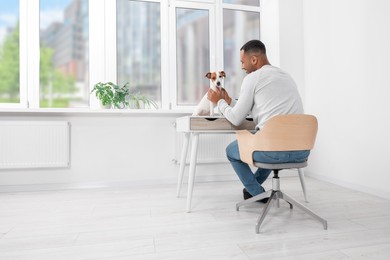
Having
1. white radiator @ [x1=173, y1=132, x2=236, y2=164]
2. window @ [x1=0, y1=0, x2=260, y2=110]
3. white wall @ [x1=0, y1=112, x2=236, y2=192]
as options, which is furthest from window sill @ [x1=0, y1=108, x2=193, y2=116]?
white radiator @ [x1=173, y1=132, x2=236, y2=164]

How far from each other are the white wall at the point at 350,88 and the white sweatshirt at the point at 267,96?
3.75 ft

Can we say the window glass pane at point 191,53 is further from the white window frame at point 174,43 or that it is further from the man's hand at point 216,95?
the man's hand at point 216,95

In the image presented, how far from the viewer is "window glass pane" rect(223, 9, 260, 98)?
3.43 metres

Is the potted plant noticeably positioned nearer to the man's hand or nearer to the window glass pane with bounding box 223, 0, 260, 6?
the man's hand

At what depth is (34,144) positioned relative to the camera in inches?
105

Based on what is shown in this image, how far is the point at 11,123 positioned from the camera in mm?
2621

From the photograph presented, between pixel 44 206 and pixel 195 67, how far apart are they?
221 centimetres

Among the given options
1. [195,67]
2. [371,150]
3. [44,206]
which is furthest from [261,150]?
→ [195,67]

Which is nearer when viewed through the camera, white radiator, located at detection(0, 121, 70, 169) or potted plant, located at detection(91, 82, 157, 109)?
white radiator, located at detection(0, 121, 70, 169)

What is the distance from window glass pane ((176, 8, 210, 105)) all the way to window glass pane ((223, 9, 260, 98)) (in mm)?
255

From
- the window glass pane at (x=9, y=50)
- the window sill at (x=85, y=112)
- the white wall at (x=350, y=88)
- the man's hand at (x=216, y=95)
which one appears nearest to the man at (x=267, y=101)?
the man's hand at (x=216, y=95)

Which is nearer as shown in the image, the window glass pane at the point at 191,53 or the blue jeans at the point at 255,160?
the blue jeans at the point at 255,160

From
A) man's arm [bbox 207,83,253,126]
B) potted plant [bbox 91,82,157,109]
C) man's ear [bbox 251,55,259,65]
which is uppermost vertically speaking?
man's ear [bbox 251,55,259,65]

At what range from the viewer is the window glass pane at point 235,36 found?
3.43 m
